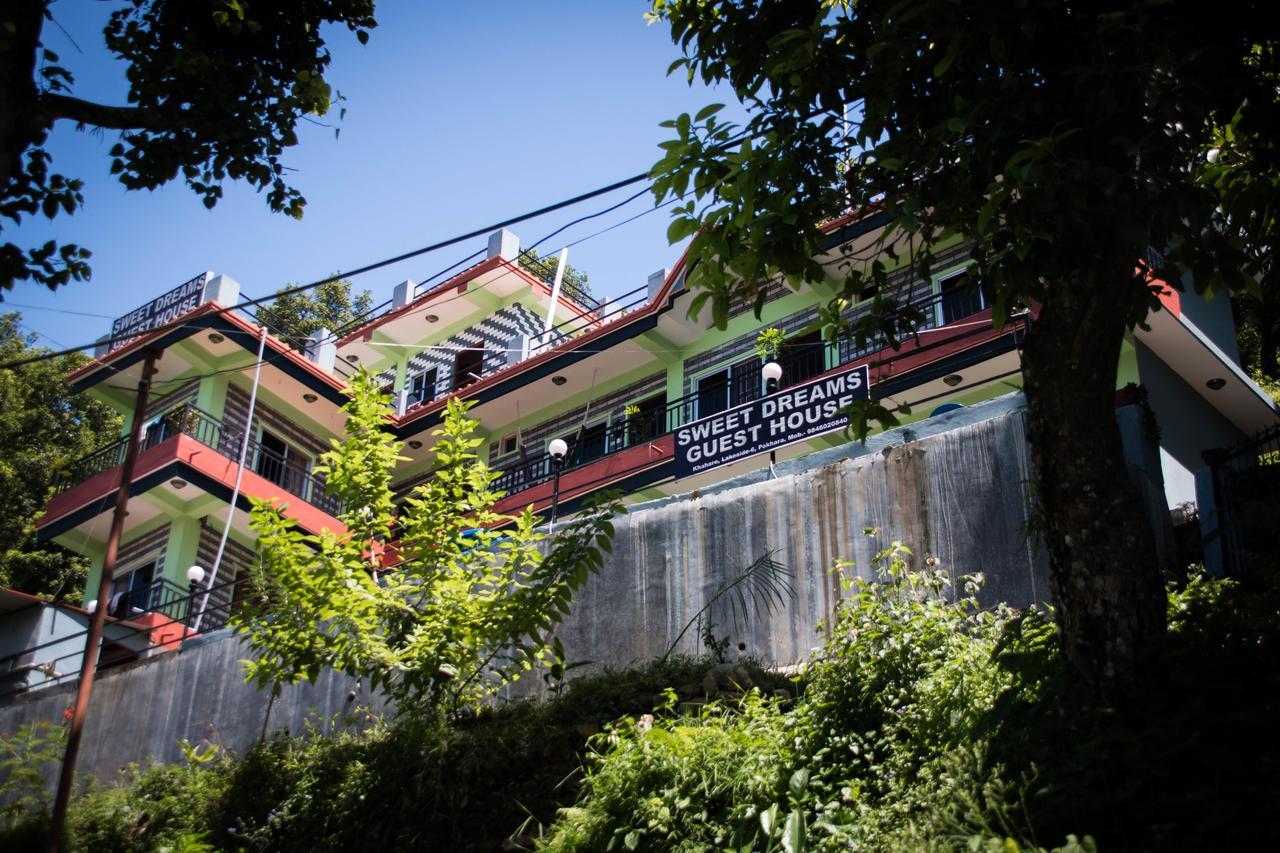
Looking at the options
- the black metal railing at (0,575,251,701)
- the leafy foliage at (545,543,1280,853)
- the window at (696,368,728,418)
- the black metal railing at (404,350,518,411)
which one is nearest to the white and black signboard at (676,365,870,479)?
the window at (696,368,728,418)

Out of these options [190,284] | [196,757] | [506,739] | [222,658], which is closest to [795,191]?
[506,739]

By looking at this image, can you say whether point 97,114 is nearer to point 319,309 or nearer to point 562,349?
point 562,349

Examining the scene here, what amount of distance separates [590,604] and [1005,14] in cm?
755

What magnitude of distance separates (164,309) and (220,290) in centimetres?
187

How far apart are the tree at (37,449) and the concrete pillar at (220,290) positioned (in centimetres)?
731

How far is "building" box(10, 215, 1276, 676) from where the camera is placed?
1775cm

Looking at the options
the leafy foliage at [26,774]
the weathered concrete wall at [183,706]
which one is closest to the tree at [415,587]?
the weathered concrete wall at [183,706]

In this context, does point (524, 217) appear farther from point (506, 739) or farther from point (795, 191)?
point (506, 739)

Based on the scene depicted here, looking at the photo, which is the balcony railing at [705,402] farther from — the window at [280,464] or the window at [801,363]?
the window at [280,464]

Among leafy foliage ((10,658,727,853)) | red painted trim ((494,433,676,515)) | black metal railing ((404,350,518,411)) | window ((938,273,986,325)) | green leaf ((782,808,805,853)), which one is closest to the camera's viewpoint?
green leaf ((782,808,805,853))

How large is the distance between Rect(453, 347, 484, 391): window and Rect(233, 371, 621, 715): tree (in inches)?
574

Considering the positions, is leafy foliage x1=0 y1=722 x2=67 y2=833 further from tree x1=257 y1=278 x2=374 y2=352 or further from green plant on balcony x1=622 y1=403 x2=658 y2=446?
tree x1=257 y1=278 x2=374 y2=352

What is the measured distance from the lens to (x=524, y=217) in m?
9.91

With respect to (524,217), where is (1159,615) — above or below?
below
